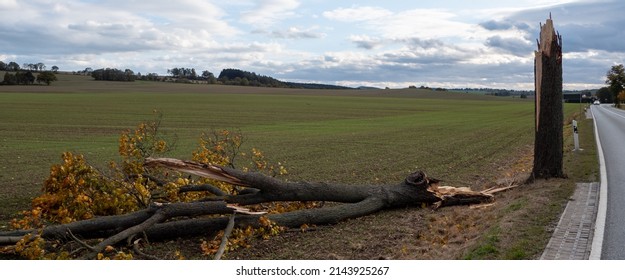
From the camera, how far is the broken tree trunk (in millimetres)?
12656

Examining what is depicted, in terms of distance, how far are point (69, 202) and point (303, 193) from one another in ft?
12.1

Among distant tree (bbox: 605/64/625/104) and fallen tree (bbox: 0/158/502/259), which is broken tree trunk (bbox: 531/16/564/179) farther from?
distant tree (bbox: 605/64/625/104)

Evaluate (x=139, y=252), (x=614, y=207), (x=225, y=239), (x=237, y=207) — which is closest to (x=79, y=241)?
(x=139, y=252)

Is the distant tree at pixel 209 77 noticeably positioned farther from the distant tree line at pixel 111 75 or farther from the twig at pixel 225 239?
the twig at pixel 225 239

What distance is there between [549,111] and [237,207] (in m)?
7.10

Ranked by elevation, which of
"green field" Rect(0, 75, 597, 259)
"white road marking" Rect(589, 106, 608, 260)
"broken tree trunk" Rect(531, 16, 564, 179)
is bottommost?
"green field" Rect(0, 75, 597, 259)

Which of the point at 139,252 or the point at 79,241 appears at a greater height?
the point at 79,241

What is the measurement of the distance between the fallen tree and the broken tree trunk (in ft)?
6.39

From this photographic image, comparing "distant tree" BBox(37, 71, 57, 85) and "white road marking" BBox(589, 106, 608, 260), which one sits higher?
"distant tree" BBox(37, 71, 57, 85)

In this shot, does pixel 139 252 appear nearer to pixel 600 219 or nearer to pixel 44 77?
pixel 600 219

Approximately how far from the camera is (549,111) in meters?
12.7

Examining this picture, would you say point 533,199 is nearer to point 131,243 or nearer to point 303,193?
point 303,193

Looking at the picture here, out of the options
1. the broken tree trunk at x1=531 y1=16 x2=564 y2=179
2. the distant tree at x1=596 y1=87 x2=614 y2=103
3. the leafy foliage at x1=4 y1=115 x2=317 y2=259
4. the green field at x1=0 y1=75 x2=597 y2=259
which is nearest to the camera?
Result: the green field at x1=0 y1=75 x2=597 y2=259

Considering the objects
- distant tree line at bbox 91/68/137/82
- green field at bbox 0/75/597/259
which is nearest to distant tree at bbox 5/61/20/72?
distant tree line at bbox 91/68/137/82
